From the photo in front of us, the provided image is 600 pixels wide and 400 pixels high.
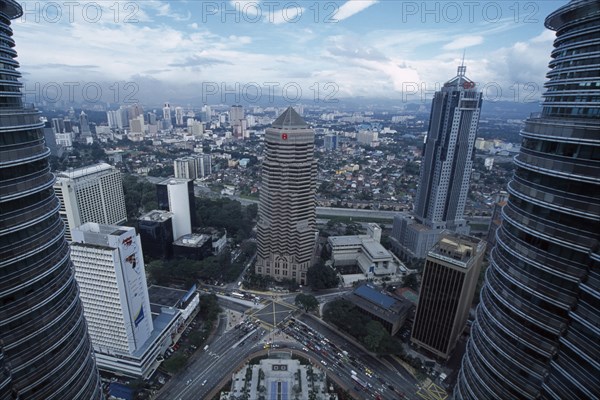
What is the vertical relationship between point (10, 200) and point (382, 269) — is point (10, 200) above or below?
above

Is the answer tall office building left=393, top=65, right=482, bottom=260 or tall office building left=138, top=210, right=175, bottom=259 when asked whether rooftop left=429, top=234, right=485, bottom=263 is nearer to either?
tall office building left=393, top=65, right=482, bottom=260

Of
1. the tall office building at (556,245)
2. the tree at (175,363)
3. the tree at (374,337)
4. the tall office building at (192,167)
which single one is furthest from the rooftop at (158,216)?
the tall office building at (556,245)

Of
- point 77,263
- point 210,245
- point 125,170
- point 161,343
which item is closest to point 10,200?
point 77,263

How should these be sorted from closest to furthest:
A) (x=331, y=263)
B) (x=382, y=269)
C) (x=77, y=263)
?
(x=77, y=263), (x=382, y=269), (x=331, y=263)

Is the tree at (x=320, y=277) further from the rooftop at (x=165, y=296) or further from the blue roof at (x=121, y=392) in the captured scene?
the blue roof at (x=121, y=392)

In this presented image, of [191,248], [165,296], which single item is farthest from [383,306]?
[191,248]

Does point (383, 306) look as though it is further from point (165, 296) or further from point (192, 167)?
point (192, 167)

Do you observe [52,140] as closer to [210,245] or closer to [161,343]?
[210,245]
